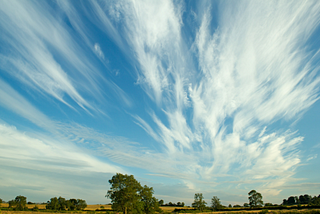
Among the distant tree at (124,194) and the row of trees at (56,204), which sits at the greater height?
the distant tree at (124,194)

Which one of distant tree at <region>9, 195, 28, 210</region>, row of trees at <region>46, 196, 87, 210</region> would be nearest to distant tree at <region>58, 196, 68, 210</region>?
row of trees at <region>46, 196, 87, 210</region>

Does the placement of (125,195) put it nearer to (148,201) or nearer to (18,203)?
(148,201)

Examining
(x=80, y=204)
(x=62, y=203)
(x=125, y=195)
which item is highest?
(x=125, y=195)

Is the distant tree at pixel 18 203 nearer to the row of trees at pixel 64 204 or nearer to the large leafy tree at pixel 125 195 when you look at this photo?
the row of trees at pixel 64 204

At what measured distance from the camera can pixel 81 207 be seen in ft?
369

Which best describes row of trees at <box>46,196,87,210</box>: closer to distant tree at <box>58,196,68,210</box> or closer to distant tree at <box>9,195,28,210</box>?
distant tree at <box>58,196,68,210</box>

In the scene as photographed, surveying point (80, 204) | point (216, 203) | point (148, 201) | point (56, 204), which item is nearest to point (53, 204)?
point (56, 204)

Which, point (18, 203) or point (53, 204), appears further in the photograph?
point (53, 204)

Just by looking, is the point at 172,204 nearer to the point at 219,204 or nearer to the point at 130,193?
the point at 219,204

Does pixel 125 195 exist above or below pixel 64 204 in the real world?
above

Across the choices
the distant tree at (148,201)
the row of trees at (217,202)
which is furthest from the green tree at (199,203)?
the distant tree at (148,201)

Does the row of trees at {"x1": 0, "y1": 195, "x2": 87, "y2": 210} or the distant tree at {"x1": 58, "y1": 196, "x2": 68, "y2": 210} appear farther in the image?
the distant tree at {"x1": 58, "y1": 196, "x2": 68, "y2": 210}

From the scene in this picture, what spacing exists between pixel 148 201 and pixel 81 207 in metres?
75.6

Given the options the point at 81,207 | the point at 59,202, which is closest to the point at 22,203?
the point at 59,202
